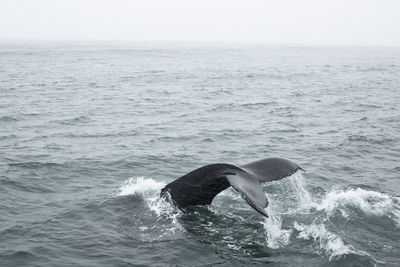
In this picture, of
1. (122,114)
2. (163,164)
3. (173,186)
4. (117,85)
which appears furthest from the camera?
(117,85)

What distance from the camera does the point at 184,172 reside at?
1425 centimetres

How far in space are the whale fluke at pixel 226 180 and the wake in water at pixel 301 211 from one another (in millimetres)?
552

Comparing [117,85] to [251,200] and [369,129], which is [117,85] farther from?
[251,200]

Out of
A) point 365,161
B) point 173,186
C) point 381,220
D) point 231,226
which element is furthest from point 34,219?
point 365,161

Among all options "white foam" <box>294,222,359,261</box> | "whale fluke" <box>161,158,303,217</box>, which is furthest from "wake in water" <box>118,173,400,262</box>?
"whale fluke" <box>161,158,303,217</box>

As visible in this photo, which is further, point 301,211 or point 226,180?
point 301,211

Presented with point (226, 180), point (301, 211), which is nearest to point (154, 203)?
point (226, 180)

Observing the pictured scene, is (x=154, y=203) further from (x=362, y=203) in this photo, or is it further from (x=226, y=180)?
(x=362, y=203)

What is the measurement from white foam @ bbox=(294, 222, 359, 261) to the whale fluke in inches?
70.8

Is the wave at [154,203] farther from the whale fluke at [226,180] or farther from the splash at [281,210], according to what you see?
the splash at [281,210]

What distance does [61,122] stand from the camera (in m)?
21.6

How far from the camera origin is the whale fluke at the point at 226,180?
23.7 feet

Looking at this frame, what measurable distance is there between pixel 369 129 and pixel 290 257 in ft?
47.3

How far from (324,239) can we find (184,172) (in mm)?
6030
